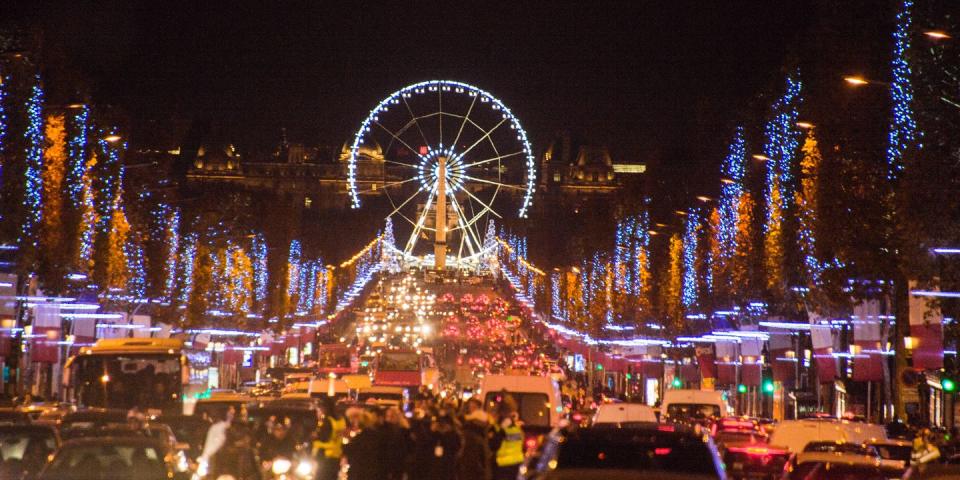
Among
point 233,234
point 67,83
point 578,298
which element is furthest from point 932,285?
point 578,298

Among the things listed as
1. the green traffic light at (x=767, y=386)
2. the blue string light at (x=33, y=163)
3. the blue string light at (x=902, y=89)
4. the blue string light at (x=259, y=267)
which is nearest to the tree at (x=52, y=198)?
the blue string light at (x=33, y=163)

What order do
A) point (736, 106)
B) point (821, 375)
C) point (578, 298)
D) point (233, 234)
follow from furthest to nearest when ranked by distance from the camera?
point (578, 298) < point (233, 234) < point (736, 106) < point (821, 375)

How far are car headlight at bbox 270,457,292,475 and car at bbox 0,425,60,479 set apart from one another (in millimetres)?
4425

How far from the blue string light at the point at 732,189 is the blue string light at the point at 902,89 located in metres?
20.5

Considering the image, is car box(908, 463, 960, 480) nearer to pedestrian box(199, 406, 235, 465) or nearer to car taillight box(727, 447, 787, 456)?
pedestrian box(199, 406, 235, 465)

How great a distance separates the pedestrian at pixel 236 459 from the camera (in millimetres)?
20891

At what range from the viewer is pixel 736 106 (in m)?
61.6

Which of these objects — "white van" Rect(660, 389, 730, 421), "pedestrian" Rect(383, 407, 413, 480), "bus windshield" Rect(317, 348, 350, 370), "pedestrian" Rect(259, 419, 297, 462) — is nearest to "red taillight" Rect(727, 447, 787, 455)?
"pedestrian" Rect(259, 419, 297, 462)

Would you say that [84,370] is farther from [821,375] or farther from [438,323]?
[438,323]

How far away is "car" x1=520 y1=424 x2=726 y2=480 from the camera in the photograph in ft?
39.6

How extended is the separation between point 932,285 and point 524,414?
1025 centimetres

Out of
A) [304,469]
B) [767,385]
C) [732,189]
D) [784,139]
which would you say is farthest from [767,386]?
[304,469]

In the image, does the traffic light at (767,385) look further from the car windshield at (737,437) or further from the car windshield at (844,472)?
the car windshield at (844,472)

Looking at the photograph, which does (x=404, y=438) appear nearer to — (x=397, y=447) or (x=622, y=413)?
(x=397, y=447)
